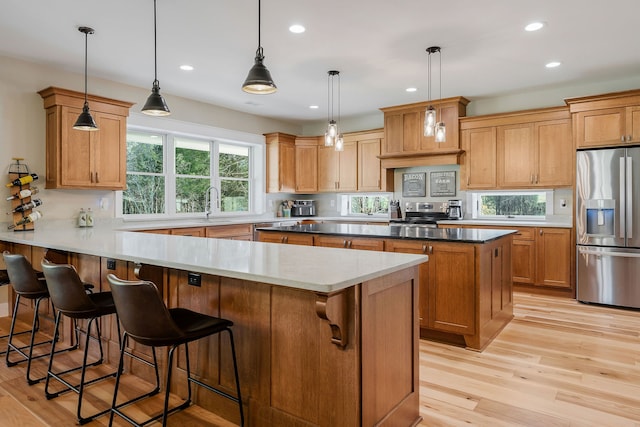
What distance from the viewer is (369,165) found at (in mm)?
6777

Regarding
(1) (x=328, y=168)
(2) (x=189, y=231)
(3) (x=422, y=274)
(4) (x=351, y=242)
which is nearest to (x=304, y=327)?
(3) (x=422, y=274)

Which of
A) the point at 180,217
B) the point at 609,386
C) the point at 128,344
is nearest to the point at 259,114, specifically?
the point at 180,217

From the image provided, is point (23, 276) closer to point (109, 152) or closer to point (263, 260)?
point (263, 260)

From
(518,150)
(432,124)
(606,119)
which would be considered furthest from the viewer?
(518,150)

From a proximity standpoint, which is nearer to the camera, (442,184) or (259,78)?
(259,78)

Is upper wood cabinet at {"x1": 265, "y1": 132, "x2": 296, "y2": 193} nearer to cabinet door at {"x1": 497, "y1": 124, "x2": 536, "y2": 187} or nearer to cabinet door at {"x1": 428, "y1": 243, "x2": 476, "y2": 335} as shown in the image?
cabinet door at {"x1": 497, "y1": 124, "x2": 536, "y2": 187}

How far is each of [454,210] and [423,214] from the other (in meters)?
0.48

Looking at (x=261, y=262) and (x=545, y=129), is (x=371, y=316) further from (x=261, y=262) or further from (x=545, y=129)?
(x=545, y=129)

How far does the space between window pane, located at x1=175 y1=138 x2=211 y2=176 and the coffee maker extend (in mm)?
3803

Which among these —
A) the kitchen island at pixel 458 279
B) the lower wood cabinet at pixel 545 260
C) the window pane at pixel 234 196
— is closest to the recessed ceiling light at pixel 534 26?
the kitchen island at pixel 458 279

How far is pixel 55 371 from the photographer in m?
2.81

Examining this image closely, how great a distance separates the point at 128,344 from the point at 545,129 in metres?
5.29

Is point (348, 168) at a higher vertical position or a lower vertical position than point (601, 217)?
higher

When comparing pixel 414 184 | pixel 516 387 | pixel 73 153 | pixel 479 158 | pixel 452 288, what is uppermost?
pixel 479 158
